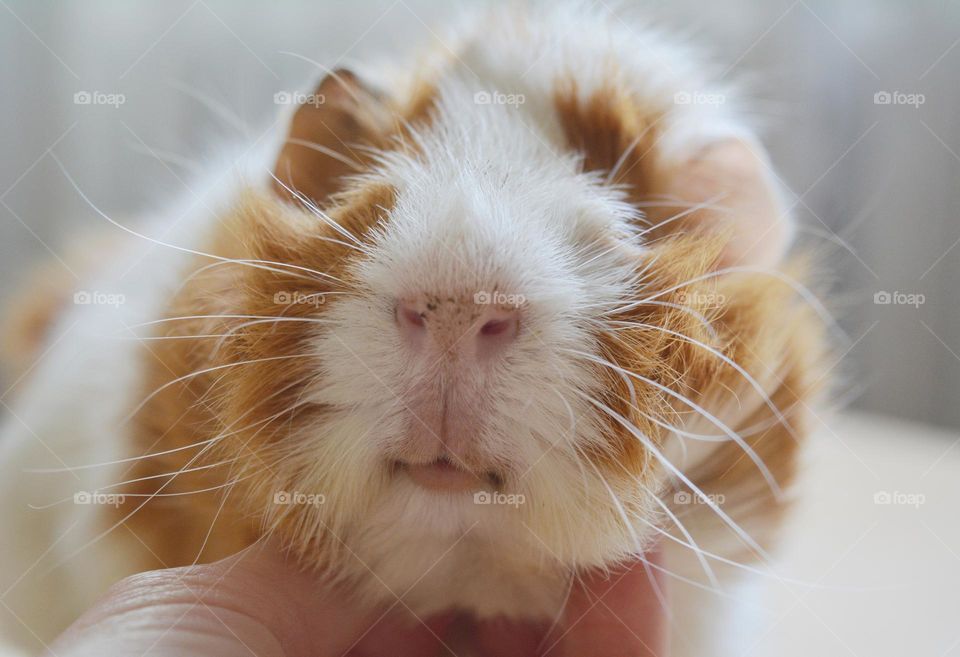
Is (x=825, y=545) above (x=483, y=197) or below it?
below

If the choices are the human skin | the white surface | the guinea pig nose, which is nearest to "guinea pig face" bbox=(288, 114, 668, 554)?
the guinea pig nose

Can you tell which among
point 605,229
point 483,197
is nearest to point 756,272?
point 605,229

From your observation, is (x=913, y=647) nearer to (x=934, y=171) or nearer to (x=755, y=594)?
(x=755, y=594)

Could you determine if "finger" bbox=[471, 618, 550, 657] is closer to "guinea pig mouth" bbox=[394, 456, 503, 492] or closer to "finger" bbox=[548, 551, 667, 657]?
"finger" bbox=[548, 551, 667, 657]

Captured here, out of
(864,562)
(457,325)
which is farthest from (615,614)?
(864,562)

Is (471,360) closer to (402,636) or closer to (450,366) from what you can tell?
(450,366)

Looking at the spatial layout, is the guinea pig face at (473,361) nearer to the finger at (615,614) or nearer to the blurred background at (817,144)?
the finger at (615,614)
